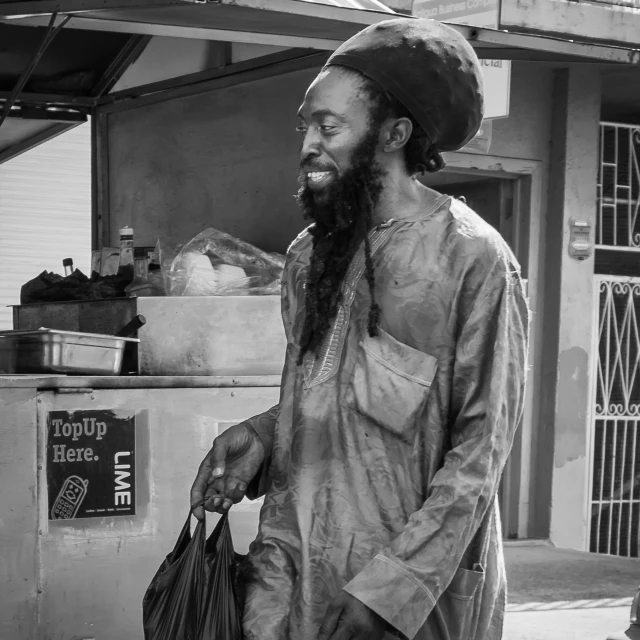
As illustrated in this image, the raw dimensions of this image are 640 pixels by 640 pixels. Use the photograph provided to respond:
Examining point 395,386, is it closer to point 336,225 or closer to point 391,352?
point 391,352

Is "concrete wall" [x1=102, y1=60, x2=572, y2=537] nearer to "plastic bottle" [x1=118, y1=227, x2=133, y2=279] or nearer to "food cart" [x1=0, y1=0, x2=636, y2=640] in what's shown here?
"plastic bottle" [x1=118, y1=227, x2=133, y2=279]

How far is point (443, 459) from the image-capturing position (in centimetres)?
217

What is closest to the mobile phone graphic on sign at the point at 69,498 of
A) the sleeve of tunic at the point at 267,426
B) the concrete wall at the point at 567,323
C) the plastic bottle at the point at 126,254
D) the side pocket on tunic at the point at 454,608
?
the plastic bottle at the point at 126,254

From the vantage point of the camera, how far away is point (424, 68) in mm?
2180

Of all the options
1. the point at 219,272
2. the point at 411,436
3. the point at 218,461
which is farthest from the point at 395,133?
the point at 219,272

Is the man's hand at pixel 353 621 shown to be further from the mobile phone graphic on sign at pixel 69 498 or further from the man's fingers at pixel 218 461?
the mobile phone graphic on sign at pixel 69 498

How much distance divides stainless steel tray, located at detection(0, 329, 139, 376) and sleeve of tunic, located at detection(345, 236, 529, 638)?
2603 millimetres

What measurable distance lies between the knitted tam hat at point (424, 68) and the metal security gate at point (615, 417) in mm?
6198

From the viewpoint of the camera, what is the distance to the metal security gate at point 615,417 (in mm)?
8305

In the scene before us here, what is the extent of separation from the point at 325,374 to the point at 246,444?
0.95ft

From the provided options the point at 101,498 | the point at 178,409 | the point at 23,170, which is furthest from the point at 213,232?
the point at 23,170

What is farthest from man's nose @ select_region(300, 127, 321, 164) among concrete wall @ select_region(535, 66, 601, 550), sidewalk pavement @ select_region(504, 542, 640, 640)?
concrete wall @ select_region(535, 66, 601, 550)

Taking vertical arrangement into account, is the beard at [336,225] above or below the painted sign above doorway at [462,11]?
below

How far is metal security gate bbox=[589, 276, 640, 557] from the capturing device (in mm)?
Result: 8305
